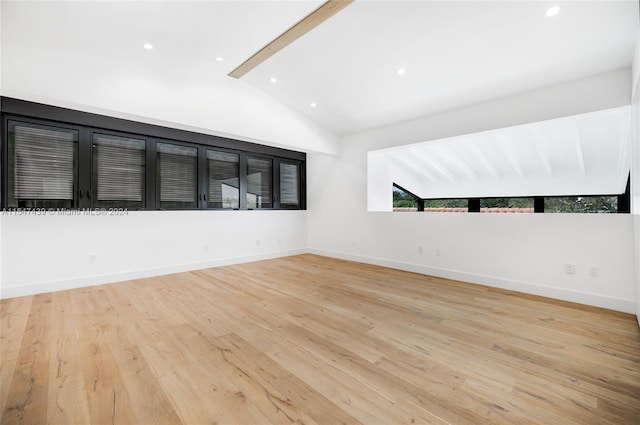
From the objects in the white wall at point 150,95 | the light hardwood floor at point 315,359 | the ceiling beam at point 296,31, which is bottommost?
the light hardwood floor at point 315,359

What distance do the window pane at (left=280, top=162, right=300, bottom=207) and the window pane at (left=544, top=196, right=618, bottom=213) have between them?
5069 millimetres

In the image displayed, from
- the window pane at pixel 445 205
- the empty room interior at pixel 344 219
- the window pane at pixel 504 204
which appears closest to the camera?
the empty room interior at pixel 344 219

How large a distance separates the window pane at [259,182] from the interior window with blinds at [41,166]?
283cm

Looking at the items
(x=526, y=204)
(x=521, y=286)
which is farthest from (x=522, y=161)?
(x=521, y=286)

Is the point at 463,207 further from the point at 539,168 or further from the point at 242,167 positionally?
the point at 242,167

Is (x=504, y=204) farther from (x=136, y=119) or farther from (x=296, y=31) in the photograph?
(x=136, y=119)

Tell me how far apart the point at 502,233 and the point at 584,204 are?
2206 mm

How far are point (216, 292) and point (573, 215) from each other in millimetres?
4672

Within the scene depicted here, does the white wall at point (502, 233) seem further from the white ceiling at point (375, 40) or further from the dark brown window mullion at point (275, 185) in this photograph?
the dark brown window mullion at point (275, 185)

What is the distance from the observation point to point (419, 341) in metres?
2.38

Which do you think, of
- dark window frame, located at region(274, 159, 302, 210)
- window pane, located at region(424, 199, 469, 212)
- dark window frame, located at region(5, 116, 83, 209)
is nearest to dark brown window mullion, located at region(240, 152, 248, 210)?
dark window frame, located at region(274, 159, 302, 210)

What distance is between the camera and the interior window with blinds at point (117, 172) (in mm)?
4113

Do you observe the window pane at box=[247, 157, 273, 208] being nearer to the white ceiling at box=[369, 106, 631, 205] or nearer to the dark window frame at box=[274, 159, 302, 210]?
the dark window frame at box=[274, 159, 302, 210]

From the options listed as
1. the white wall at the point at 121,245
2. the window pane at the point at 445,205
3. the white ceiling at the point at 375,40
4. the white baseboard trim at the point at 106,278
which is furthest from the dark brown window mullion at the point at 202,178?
the window pane at the point at 445,205
